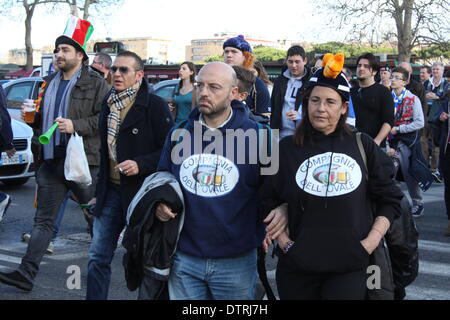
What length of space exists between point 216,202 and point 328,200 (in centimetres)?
57

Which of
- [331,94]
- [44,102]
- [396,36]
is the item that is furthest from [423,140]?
[396,36]

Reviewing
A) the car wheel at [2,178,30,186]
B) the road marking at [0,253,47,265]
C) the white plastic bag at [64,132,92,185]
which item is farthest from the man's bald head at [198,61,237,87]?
the car wheel at [2,178,30,186]

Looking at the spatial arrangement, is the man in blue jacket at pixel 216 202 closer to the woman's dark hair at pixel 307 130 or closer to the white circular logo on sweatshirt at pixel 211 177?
the white circular logo on sweatshirt at pixel 211 177

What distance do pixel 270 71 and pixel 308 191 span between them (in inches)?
713

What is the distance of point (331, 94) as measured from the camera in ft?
10.9

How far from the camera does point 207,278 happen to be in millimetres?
3369

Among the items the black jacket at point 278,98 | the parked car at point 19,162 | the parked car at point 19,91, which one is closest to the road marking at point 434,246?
the black jacket at point 278,98

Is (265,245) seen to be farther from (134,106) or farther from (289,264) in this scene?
(134,106)

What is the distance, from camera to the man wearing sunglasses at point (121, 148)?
Result: 14.4ft

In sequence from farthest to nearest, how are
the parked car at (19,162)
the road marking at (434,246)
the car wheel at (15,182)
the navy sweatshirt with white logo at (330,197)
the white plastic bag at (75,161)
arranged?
1. the car wheel at (15,182)
2. the parked car at (19,162)
3. the road marking at (434,246)
4. the white plastic bag at (75,161)
5. the navy sweatshirt with white logo at (330,197)

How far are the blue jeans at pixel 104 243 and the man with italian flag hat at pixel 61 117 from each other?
36.9 inches

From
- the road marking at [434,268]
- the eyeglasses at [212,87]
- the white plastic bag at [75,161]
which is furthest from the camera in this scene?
the road marking at [434,268]

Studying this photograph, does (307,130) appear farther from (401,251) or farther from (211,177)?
(401,251)

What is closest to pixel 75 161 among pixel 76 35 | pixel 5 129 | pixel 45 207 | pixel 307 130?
pixel 45 207
